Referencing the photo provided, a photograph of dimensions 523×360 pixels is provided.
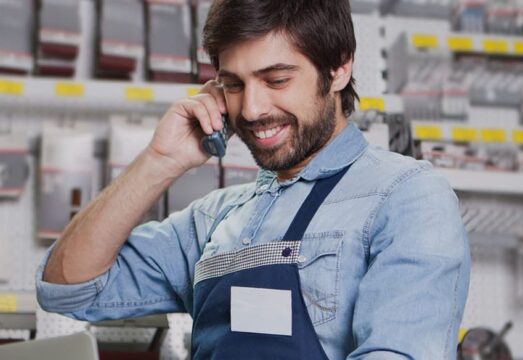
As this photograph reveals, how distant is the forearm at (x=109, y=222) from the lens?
1.69 metres

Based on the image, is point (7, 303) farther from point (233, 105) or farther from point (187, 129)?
point (233, 105)

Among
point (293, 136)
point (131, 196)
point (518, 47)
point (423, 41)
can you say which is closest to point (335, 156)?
point (293, 136)

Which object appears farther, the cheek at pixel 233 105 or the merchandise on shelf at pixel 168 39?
the merchandise on shelf at pixel 168 39

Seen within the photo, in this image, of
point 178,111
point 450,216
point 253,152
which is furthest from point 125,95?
point 450,216

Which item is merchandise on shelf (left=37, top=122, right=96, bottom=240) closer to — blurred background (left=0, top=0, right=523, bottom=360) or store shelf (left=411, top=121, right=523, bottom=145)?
blurred background (left=0, top=0, right=523, bottom=360)

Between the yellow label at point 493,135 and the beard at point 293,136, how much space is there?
168 cm

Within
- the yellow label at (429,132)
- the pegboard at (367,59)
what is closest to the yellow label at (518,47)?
the yellow label at (429,132)

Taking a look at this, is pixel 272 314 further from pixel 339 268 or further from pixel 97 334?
pixel 97 334

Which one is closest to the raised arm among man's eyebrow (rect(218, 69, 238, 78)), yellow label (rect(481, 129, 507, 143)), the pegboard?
man's eyebrow (rect(218, 69, 238, 78))

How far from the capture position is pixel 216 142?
67.5 inches

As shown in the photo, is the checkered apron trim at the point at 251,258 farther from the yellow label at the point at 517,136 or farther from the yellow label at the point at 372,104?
the yellow label at the point at 517,136

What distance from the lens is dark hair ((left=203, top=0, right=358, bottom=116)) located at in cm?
155

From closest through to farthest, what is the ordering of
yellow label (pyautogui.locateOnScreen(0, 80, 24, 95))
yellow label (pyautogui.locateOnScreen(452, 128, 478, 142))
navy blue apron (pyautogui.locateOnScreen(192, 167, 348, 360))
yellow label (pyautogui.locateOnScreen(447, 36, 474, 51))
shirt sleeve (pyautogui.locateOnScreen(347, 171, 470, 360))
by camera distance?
1. shirt sleeve (pyautogui.locateOnScreen(347, 171, 470, 360))
2. navy blue apron (pyautogui.locateOnScreen(192, 167, 348, 360))
3. yellow label (pyautogui.locateOnScreen(0, 80, 24, 95))
4. yellow label (pyautogui.locateOnScreen(452, 128, 478, 142))
5. yellow label (pyautogui.locateOnScreen(447, 36, 474, 51))

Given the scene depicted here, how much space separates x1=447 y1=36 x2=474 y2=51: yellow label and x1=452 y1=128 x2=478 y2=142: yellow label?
0.44 meters
